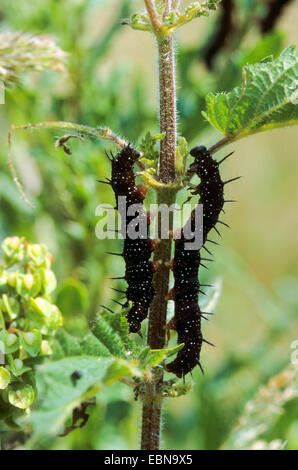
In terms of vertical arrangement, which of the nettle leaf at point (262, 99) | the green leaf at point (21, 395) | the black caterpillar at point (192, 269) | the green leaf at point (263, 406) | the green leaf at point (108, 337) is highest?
the nettle leaf at point (262, 99)

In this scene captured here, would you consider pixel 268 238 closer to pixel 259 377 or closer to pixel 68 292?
pixel 259 377

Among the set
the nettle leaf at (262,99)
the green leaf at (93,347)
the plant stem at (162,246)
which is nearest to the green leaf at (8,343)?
the green leaf at (93,347)

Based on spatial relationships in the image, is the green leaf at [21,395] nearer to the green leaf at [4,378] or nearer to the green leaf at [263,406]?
the green leaf at [4,378]

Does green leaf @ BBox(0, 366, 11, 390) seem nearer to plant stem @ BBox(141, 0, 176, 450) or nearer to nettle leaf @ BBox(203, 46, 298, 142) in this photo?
plant stem @ BBox(141, 0, 176, 450)

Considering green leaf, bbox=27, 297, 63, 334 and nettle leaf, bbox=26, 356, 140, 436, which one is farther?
green leaf, bbox=27, 297, 63, 334

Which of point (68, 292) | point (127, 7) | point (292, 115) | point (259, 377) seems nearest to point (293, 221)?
point (259, 377)

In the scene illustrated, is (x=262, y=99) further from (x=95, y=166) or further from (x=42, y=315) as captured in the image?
(x=95, y=166)

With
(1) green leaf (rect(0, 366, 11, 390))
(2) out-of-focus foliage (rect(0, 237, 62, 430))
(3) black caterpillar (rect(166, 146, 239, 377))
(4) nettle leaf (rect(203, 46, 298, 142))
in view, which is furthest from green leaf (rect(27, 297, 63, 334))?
(4) nettle leaf (rect(203, 46, 298, 142))
